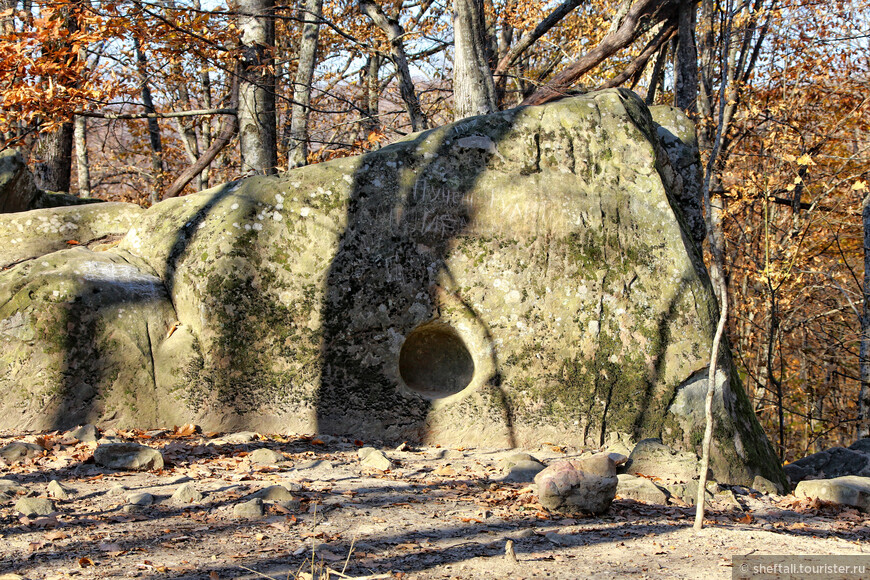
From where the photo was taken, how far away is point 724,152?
1262cm

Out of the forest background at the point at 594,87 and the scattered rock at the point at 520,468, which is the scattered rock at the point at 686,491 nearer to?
the scattered rock at the point at 520,468

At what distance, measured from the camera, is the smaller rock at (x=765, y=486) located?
5.05 m

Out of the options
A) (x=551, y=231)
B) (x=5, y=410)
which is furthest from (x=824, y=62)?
(x=5, y=410)

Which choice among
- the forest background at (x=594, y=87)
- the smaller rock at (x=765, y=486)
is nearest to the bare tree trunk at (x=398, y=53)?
the forest background at (x=594, y=87)

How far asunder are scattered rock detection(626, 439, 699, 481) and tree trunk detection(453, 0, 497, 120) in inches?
172

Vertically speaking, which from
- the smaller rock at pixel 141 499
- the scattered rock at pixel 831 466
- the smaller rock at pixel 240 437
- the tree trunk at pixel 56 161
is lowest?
the scattered rock at pixel 831 466

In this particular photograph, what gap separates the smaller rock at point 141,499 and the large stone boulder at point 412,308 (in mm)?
1488

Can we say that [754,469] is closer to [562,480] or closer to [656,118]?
[562,480]

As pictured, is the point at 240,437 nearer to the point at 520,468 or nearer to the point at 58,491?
the point at 58,491

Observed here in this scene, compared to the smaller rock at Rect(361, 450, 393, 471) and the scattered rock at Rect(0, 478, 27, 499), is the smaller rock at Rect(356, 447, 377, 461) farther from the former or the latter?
the scattered rock at Rect(0, 478, 27, 499)

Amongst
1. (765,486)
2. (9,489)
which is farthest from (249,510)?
(765,486)

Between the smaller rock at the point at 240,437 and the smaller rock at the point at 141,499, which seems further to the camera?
the smaller rock at the point at 240,437

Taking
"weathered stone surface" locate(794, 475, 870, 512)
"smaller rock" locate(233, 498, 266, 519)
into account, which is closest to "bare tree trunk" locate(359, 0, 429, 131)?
"weathered stone surface" locate(794, 475, 870, 512)

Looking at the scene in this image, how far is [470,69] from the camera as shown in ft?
25.3
